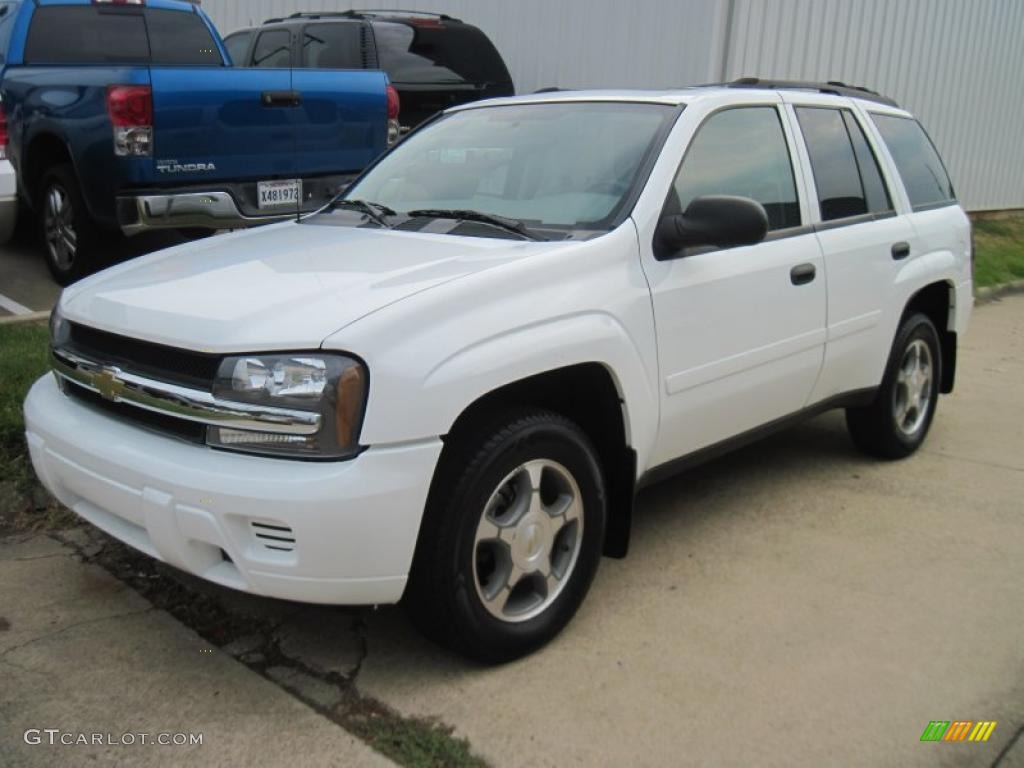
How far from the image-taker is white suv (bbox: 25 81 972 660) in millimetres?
2693

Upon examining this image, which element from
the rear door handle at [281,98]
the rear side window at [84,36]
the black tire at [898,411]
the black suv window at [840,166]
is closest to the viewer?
the black suv window at [840,166]

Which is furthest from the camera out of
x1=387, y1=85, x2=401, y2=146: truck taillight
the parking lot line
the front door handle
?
x1=387, y1=85, x2=401, y2=146: truck taillight

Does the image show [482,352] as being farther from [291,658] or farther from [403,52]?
[403,52]

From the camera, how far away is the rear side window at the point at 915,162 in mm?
5027

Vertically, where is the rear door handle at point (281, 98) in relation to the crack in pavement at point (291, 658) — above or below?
above

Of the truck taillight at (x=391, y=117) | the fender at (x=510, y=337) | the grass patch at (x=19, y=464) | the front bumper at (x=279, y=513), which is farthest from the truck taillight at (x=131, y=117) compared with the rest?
the fender at (x=510, y=337)

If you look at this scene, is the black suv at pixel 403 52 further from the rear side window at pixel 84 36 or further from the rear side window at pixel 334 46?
the rear side window at pixel 84 36

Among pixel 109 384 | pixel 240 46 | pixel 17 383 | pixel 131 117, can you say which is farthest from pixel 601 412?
pixel 240 46

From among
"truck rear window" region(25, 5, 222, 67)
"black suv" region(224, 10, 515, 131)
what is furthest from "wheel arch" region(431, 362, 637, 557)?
"black suv" region(224, 10, 515, 131)

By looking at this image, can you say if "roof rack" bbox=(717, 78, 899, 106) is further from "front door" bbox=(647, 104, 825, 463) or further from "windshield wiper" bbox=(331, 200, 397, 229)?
"windshield wiper" bbox=(331, 200, 397, 229)

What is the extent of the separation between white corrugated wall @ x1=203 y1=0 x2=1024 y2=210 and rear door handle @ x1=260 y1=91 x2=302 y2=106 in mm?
4645

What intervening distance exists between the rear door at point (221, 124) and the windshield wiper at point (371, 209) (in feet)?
6.86

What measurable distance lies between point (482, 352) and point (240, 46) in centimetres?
913

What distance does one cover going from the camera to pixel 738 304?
3764 mm
